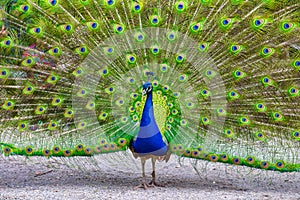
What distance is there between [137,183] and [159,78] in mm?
1119

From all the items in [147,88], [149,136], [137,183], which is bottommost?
[137,183]

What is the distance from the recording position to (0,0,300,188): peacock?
402 centimetres

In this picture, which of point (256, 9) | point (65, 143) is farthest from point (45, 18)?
point (256, 9)

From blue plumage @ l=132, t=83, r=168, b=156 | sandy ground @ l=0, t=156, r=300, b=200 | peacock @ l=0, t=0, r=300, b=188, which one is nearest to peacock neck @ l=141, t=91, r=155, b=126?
blue plumage @ l=132, t=83, r=168, b=156

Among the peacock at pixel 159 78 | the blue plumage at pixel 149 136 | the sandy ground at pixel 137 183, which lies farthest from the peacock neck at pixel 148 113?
the sandy ground at pixel 137 183

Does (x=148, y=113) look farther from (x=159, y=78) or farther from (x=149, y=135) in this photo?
(x=159, y=78)


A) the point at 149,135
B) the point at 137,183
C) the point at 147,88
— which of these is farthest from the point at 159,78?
the point at 137,183

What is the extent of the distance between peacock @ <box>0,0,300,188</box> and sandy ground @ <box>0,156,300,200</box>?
0.36m

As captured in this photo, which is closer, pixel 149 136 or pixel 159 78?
pixel 149 136

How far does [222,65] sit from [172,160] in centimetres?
189

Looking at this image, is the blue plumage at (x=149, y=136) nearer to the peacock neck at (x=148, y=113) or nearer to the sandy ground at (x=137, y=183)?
the peacock neck at (x=148, y=113)

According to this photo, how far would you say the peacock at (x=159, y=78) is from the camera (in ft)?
13.2

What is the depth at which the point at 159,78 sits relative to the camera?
409cm

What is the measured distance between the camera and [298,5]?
4051 millimetres
